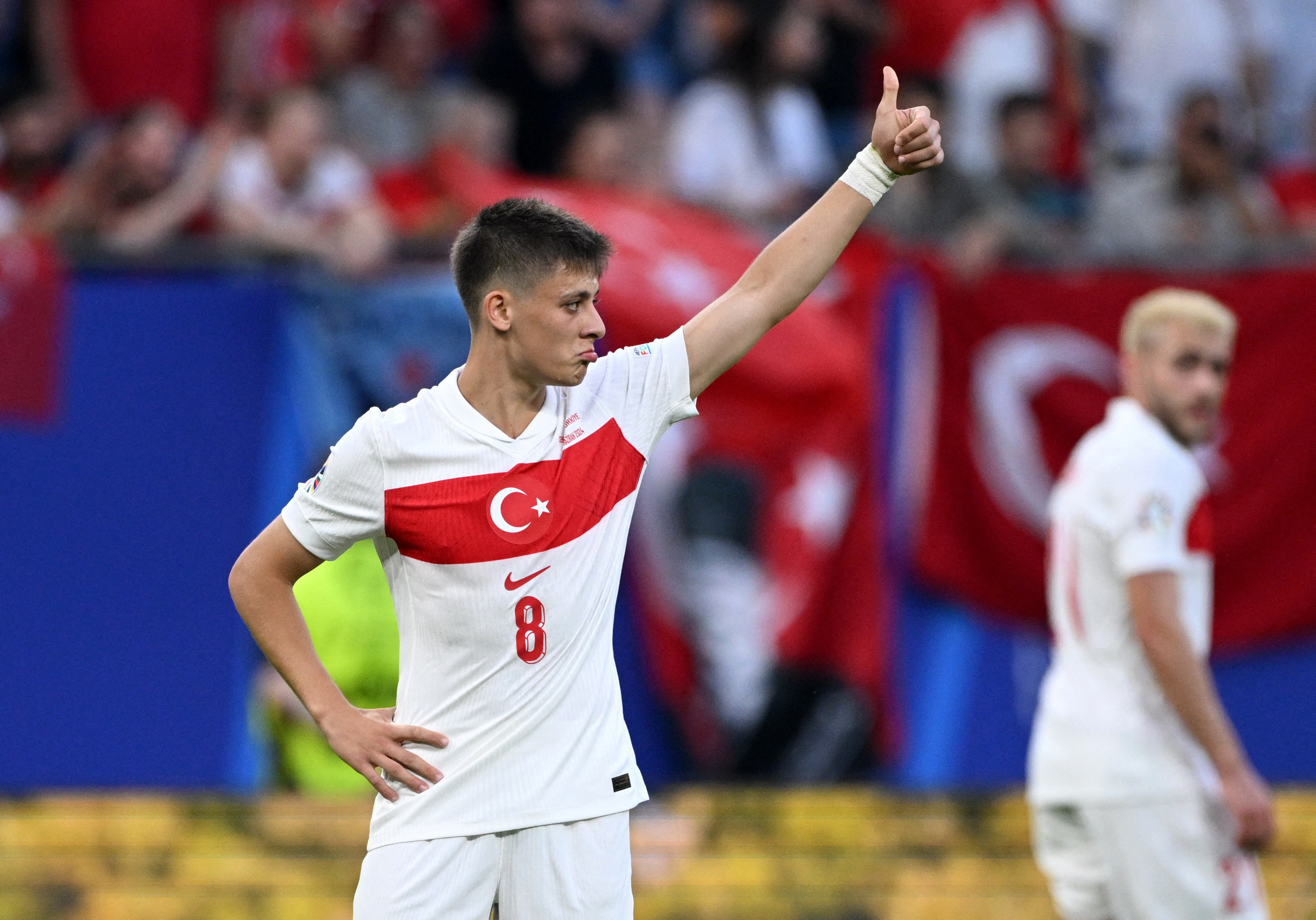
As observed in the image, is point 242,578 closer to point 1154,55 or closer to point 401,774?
point 401,774

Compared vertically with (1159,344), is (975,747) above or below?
below

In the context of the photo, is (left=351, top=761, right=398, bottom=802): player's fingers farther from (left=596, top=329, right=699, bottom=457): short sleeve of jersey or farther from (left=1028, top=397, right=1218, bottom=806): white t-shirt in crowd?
(left=1028, top=397, right=1218, bottom=806): white t-shirt in crowd

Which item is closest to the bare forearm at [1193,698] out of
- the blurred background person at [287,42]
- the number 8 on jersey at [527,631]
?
the number 8 on jersey at [527,631]

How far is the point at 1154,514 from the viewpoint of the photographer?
175 inches

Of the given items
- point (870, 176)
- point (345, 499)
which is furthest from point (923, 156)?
point (345, 499)

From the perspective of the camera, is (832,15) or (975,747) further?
(832,15)

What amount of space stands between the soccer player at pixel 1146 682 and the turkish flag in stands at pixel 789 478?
6.94 feet

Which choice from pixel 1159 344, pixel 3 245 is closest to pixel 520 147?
pixel 3 245

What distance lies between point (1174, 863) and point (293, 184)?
4.88 metres

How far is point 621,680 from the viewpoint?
685cm

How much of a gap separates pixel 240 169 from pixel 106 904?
3.22m

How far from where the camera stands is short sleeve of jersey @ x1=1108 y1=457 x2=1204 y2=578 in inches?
174

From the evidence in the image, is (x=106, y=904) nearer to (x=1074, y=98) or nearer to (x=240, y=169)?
(x=240, y=169)

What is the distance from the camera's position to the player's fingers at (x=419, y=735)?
3.39 m
